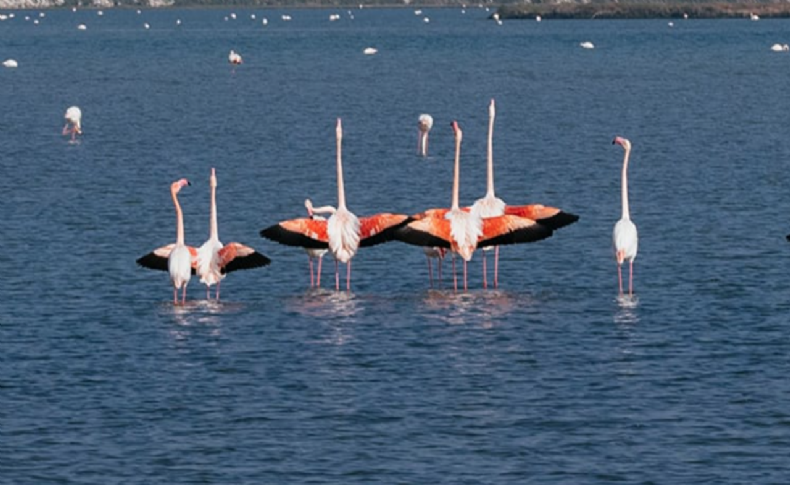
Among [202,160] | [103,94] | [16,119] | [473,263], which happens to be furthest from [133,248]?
[103,94]

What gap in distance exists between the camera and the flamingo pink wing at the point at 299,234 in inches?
1101

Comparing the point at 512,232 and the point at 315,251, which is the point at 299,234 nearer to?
the point at 315,251

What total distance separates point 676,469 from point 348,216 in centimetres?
991

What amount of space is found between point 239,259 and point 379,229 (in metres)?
2.25

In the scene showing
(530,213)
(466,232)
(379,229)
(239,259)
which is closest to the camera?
(239,259)

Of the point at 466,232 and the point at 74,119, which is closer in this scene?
the point at 466,232

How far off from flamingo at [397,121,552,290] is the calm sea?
1.03 metres

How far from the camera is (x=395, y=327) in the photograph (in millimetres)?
26672

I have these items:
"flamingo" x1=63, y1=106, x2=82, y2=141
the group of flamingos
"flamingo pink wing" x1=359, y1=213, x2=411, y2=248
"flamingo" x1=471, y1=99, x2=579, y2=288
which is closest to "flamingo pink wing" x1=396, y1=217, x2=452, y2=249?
the group of flamingos

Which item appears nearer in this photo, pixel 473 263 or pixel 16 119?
pixel 473 263

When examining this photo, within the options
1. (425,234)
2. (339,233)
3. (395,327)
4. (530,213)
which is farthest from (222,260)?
(530,213)

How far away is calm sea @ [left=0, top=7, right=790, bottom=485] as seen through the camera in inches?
793

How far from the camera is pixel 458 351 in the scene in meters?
25.1

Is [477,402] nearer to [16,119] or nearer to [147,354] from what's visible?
[147,354]
